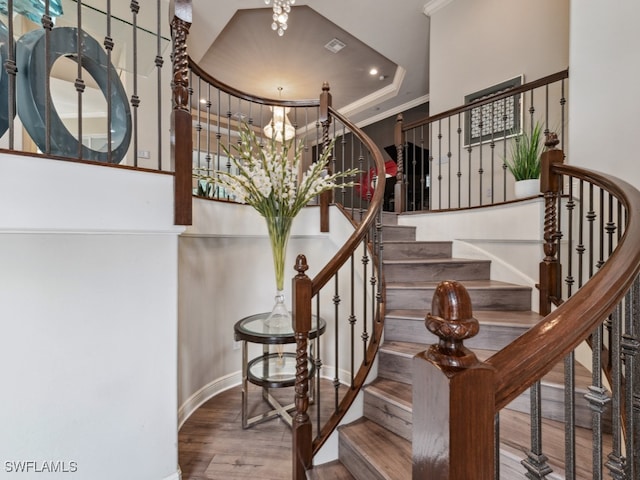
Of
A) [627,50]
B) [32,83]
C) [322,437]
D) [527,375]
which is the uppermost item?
[627,50]

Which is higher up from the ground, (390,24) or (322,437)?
(390,24)

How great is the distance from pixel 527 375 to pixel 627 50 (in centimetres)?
220

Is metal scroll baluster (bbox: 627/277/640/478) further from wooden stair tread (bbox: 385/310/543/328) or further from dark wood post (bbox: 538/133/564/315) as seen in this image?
dark wood post (bbox: 538/133/564/315)

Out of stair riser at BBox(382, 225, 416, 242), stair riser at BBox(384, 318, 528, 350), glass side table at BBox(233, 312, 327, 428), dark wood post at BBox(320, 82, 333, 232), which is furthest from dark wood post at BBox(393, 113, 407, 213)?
glass side table at BBox(233, 312, 327, 428)

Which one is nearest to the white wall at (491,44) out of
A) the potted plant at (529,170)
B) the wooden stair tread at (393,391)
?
the potted plant at (529,170)

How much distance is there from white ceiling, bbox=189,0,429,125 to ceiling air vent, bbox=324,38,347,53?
8 centimetres

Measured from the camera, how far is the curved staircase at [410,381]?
134 cm

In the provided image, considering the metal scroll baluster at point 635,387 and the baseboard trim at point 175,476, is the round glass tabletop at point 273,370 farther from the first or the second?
the metal scroll baluster at point 635,387

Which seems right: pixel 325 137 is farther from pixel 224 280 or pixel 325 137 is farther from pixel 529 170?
pixel 529 170

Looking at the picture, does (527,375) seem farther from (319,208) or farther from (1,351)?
(319,208)

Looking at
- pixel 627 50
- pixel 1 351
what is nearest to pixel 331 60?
pixel 627 50

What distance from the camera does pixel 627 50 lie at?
1751mm

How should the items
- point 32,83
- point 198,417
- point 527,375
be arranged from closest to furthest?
point 527,375
point 32,83
point 198,417

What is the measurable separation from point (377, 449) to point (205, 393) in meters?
1.56
